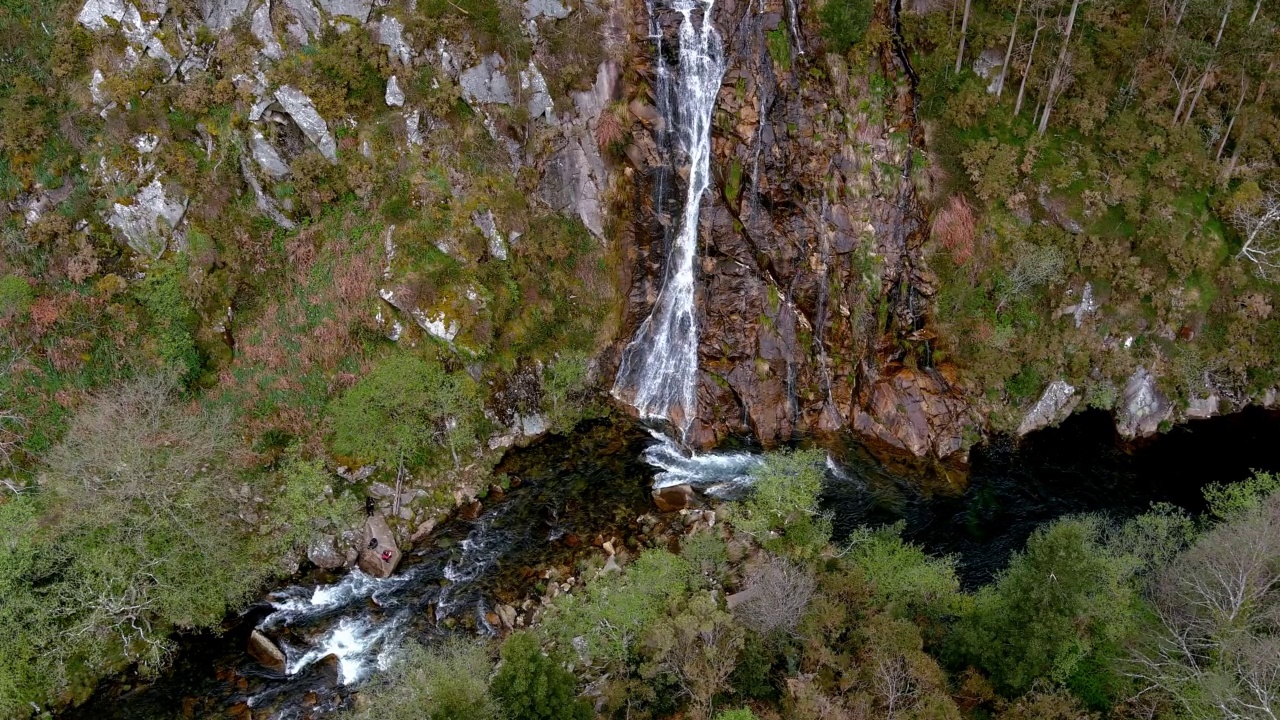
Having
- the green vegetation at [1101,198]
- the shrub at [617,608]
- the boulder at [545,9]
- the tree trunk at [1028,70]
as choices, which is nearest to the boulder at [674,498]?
the shrub at [617,608]

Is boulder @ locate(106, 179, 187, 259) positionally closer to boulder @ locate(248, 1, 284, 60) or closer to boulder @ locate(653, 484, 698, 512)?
boulder @ locate(248, 1, 284, 60)

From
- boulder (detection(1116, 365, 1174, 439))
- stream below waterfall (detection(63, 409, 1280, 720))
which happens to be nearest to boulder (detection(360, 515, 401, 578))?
stream below waterfall (detection(63, 409, 1280, 720))

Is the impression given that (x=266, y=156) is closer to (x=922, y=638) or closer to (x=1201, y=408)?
(x=922, y=638)

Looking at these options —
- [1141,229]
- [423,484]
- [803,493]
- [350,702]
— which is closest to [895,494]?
[803,493]

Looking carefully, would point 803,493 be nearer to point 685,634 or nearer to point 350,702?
point 685,634

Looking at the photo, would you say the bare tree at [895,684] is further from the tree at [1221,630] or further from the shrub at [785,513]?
the shrub at [785,513]

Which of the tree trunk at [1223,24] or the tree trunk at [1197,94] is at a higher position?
the tree trunk at [1223,24]
